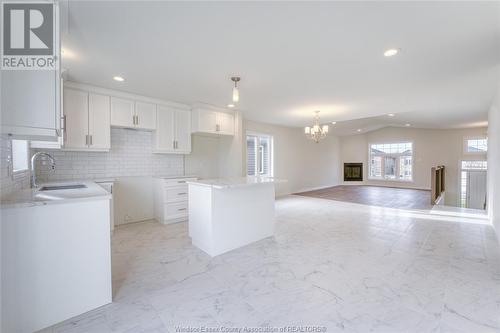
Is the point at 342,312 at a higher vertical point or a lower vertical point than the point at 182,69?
lower

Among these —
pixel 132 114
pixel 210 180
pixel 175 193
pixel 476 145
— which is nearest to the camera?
pixel 210 180

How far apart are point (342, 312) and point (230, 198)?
171 centimetres

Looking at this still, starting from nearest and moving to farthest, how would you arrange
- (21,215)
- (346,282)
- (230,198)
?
1. (21,215)
2. (346,282)
3. (230,198)

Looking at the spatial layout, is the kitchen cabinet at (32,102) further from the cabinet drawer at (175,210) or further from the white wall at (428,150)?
the white wall at (428,150)

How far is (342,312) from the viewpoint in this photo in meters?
1.79

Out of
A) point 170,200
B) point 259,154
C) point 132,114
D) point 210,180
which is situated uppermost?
point 132,114

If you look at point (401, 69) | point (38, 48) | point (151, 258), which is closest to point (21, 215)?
point (38, 48)

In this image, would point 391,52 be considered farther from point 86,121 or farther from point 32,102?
point 86,121

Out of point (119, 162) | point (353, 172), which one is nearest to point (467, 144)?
point (353, 172)

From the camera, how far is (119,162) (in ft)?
13.5

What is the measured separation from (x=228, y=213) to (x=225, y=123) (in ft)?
8.62

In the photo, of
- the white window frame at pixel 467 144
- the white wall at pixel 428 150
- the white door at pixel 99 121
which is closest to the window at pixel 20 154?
the white door at pixel 99 121

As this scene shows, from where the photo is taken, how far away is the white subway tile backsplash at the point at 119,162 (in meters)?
3.55

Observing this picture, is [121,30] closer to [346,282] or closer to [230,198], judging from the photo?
[230,198]
